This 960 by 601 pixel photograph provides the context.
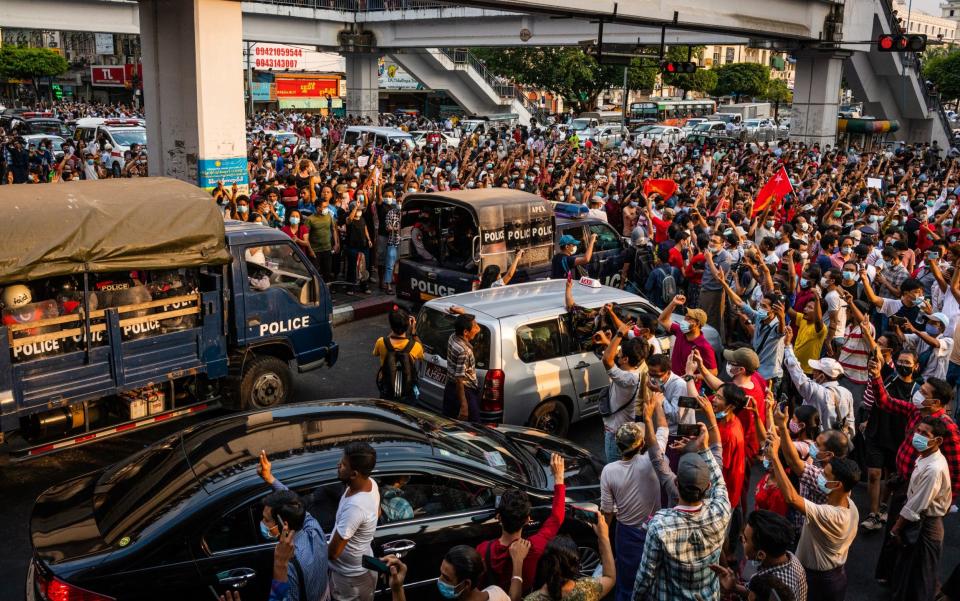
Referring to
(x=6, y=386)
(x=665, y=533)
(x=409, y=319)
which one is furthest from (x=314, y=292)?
(x=665, y=533)

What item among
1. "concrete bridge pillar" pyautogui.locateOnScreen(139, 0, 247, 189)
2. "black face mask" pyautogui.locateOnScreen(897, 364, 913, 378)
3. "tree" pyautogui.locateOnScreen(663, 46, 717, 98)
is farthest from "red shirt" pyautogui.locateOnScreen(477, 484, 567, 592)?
"tree" pyautogui.locateOnScreen(663, 46, 717, 98)

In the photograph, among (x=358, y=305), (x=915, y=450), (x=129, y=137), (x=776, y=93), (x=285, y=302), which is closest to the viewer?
(x=915, y=450)

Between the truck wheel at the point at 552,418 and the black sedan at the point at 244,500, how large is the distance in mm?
1959

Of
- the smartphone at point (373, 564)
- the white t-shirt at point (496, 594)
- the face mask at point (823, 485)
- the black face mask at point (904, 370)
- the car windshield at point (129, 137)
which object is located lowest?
the smartphone at point (373, 564)

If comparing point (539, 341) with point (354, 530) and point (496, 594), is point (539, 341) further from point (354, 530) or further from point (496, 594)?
point (496, 594)

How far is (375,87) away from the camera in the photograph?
38.8 metres

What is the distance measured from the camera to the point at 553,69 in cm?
5528

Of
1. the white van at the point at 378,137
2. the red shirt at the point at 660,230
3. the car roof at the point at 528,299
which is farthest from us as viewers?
the white van at the point at 378,137

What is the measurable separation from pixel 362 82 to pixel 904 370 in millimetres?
33904

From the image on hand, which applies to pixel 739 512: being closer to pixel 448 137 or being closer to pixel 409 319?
pixel 409 319

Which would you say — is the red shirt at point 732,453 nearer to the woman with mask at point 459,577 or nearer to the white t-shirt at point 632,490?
the white t-shirt at point 632,490

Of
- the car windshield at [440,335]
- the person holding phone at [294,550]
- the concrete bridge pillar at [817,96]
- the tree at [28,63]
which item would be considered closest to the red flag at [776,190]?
the car windshield at [440,335]

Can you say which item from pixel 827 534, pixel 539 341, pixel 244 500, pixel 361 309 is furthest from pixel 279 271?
pixel 827 534

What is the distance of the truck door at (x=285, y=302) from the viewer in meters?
8.80
